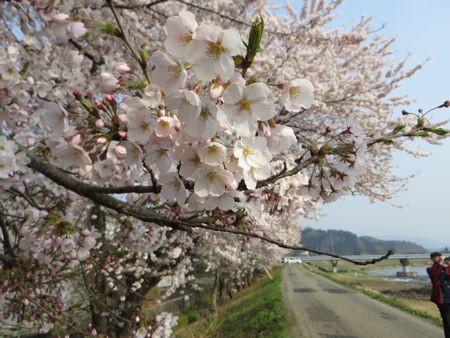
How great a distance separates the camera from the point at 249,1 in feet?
24.9

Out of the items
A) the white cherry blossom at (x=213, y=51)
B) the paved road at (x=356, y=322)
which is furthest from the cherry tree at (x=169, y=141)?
the paved road at (x=356, y=322)

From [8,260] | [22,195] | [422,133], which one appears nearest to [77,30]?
[422,133]

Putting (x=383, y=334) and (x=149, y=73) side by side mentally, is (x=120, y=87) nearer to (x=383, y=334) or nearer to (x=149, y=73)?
(x=149, y=73)

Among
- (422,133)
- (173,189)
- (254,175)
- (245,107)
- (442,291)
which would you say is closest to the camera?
(245,107)

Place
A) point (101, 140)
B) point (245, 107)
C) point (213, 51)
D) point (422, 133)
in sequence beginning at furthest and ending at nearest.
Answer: point (422, 133) → point (101, 140) → point (245, 107) → point (213, 51)

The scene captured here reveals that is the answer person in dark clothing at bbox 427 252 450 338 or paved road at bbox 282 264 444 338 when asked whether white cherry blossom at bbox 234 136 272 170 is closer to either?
person in dark clothing at bbox 427 252 450 338

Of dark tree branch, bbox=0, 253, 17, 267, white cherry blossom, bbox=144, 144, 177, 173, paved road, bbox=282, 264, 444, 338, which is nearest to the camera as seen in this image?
white cherry blossom, bbox=144, 144, 177, 173

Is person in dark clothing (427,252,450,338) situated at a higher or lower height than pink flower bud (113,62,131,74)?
lower


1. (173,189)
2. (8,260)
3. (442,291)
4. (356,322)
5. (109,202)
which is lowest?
(356,322)

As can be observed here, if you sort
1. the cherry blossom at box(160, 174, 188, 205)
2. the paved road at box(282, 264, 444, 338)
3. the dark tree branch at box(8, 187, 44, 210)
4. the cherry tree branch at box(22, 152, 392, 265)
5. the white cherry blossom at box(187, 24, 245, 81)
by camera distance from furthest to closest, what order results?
the paved road at box(282, 264, 444, 338), the dark tree branch at box(8, 187, 44, 210), the cherry tree branch at box(22, 152, 392, 265), the cherry blossom at box(160, 174, 188, 205), the white cherry blossom at box(187, 24, 245, 81)

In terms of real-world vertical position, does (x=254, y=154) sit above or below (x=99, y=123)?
below

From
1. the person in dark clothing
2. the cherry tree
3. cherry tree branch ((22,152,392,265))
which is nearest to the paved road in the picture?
the person in dark clothing

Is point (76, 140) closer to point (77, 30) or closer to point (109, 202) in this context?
point (77, 30)

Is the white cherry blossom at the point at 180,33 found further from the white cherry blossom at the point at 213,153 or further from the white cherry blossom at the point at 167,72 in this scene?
the white cherry blossom at the point at 213,153
